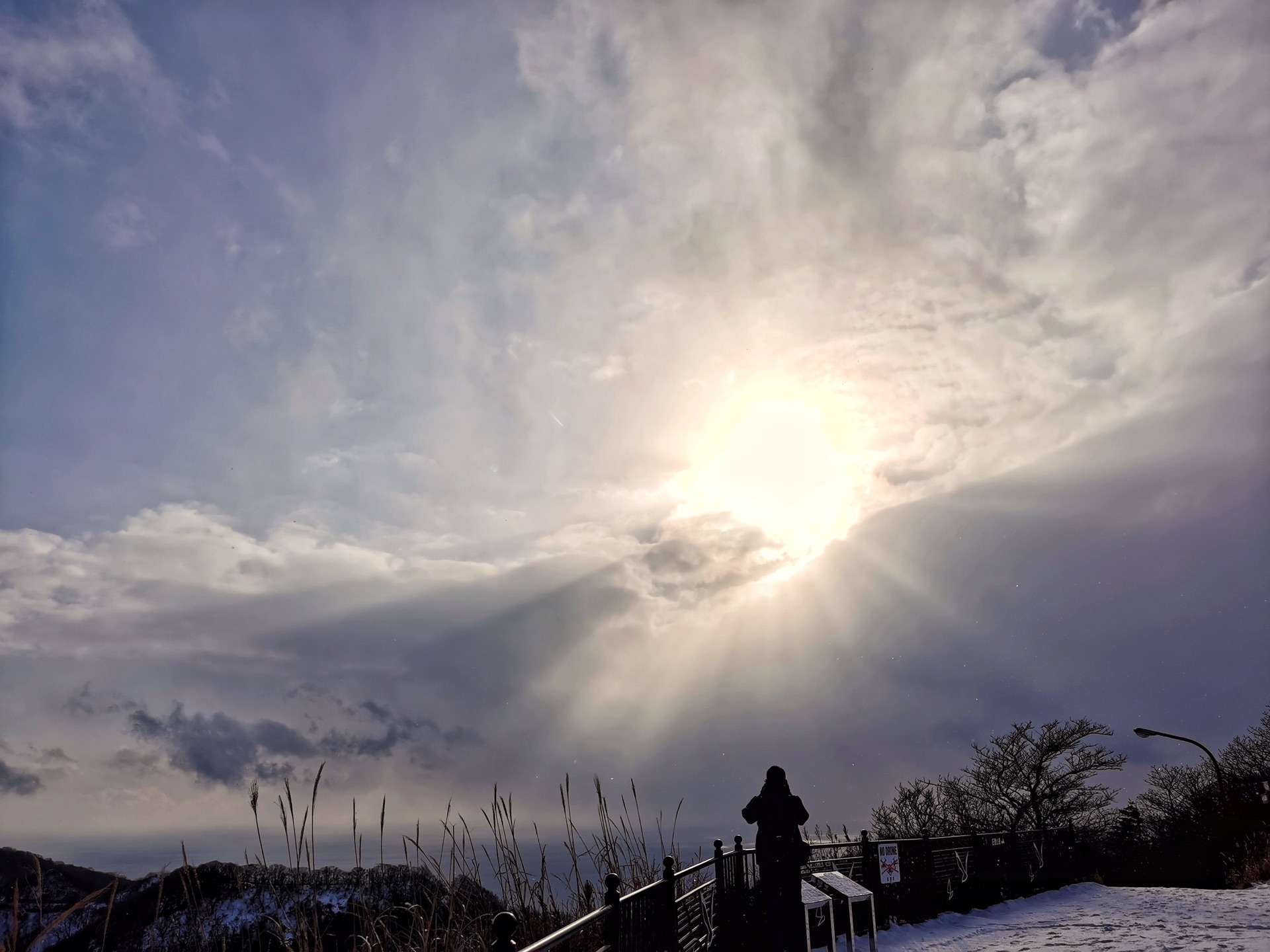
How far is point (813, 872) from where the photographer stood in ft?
39.0

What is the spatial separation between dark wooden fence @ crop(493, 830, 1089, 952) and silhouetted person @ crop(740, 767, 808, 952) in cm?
58

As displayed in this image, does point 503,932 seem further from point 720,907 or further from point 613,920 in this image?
point 720,907

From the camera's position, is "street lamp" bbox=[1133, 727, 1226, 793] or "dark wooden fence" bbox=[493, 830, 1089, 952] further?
"street lamp" bbox=[1133, 727, 1226, 793]

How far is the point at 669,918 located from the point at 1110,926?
10387 mm

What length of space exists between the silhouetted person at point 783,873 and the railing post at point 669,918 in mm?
2825

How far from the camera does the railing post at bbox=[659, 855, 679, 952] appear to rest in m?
6.34

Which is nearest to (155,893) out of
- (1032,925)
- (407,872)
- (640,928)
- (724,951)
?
(407,872)

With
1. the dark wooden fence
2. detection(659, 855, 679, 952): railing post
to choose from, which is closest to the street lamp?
the dark wooden fence

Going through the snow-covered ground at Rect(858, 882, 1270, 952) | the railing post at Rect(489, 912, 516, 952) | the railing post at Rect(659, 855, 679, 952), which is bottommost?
the snow-covered ground at Rect(858, 882, 1270, 952)

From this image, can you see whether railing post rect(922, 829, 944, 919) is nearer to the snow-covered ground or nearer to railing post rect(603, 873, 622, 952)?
the snow-covered ground

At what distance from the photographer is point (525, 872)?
7336 millimetres

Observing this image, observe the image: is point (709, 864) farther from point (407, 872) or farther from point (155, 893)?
point (155, 893)

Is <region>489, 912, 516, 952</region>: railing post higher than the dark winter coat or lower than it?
higher

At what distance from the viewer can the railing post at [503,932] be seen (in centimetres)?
308
